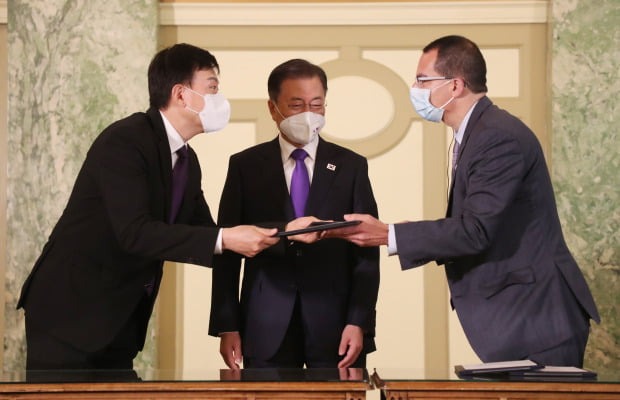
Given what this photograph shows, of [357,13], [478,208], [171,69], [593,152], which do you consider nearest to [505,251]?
[478,208]

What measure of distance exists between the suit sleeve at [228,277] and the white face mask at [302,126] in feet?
0.82

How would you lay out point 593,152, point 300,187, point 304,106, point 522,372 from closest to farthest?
1. point 522,372
2. point 300,187
3. point 304,106
4. point 593,152

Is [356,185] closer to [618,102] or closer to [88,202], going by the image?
[88,202]

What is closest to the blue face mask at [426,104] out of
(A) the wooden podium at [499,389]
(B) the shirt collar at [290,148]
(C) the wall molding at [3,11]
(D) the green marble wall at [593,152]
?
(B) the shirt collar at [290,148]

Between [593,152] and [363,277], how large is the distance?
216cm

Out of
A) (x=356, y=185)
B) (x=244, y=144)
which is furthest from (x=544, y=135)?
(x=356, y=185)

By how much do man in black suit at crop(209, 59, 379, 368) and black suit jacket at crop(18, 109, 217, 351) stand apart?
0.45 m

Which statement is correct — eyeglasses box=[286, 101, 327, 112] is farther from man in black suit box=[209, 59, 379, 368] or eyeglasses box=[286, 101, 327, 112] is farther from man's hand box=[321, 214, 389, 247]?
man's hand box=[321, 214, 389, 247]

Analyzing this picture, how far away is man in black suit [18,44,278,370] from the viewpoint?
233 cm

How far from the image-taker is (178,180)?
268 centimetres

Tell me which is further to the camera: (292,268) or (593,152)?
(593,152)

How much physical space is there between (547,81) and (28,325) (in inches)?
131

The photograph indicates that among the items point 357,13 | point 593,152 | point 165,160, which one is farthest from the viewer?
point 357,13

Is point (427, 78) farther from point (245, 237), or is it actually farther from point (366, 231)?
point (245, 237)
